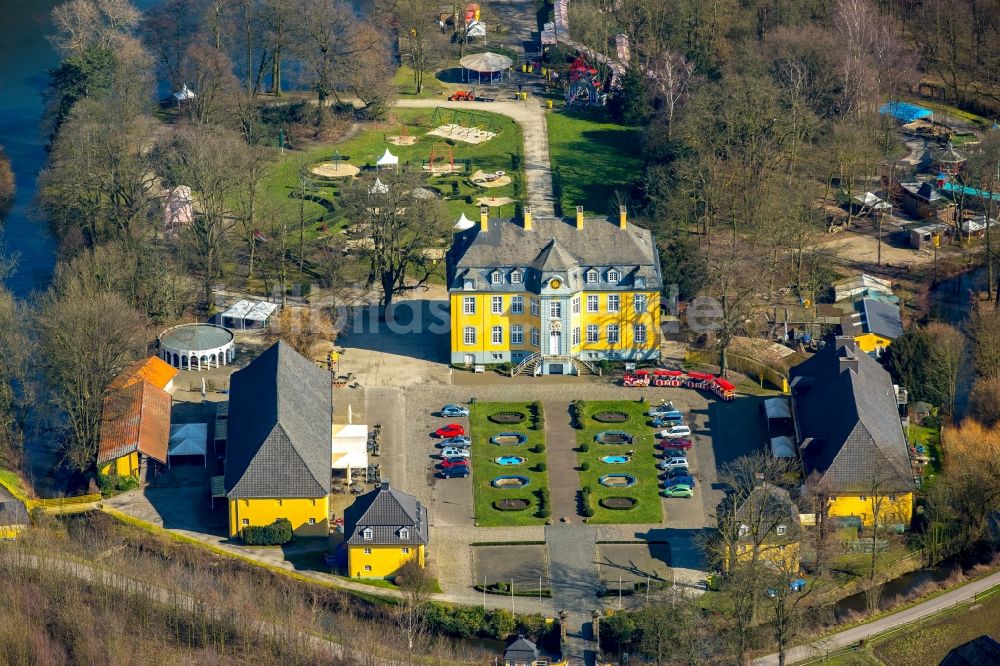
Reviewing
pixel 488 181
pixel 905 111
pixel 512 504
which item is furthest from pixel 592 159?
pixel 512 504

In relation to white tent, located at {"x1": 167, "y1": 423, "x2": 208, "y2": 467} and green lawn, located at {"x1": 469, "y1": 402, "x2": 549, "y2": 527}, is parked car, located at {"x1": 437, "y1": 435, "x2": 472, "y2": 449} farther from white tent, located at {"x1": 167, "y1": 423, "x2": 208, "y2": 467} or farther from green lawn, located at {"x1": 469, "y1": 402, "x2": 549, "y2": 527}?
white tent, located at {"x1": 167, "y1": 423, "x2": 208, "y2": 467}

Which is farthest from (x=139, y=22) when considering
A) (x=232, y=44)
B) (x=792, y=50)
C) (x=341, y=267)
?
(x=792, y=50)

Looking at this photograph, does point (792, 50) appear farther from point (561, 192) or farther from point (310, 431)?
point (310, 431)

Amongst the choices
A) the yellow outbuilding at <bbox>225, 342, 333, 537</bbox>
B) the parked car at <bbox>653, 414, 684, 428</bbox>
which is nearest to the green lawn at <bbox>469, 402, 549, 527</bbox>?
the parked car at <bbox>653, 414, 684, 428</bbox>

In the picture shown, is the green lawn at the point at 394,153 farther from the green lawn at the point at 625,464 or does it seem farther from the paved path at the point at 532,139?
the green lawn at the point at 625,464

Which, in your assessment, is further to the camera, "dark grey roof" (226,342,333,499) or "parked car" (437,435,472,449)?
"parked car" (437,435,472,449)

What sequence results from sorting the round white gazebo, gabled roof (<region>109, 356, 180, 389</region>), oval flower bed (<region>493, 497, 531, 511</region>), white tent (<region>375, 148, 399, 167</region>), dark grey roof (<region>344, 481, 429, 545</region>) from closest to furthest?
dark grey roof (<region>344, 481, 429, 545</region>)
oval flower bed (<region>493, 497, 531, 511</region>)
gabled roof (<region>109, 356, 180, 389</region>)
the round white gazebo
white tent (<region>375, 148, 399, 167</region>)

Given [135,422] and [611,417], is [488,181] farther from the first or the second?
[135,422]

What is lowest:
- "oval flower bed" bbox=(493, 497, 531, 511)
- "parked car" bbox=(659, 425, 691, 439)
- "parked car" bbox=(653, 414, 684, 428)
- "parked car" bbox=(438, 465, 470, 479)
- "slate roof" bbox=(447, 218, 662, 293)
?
"oval flower bed" bbox=(493, 497, 531, 511)
